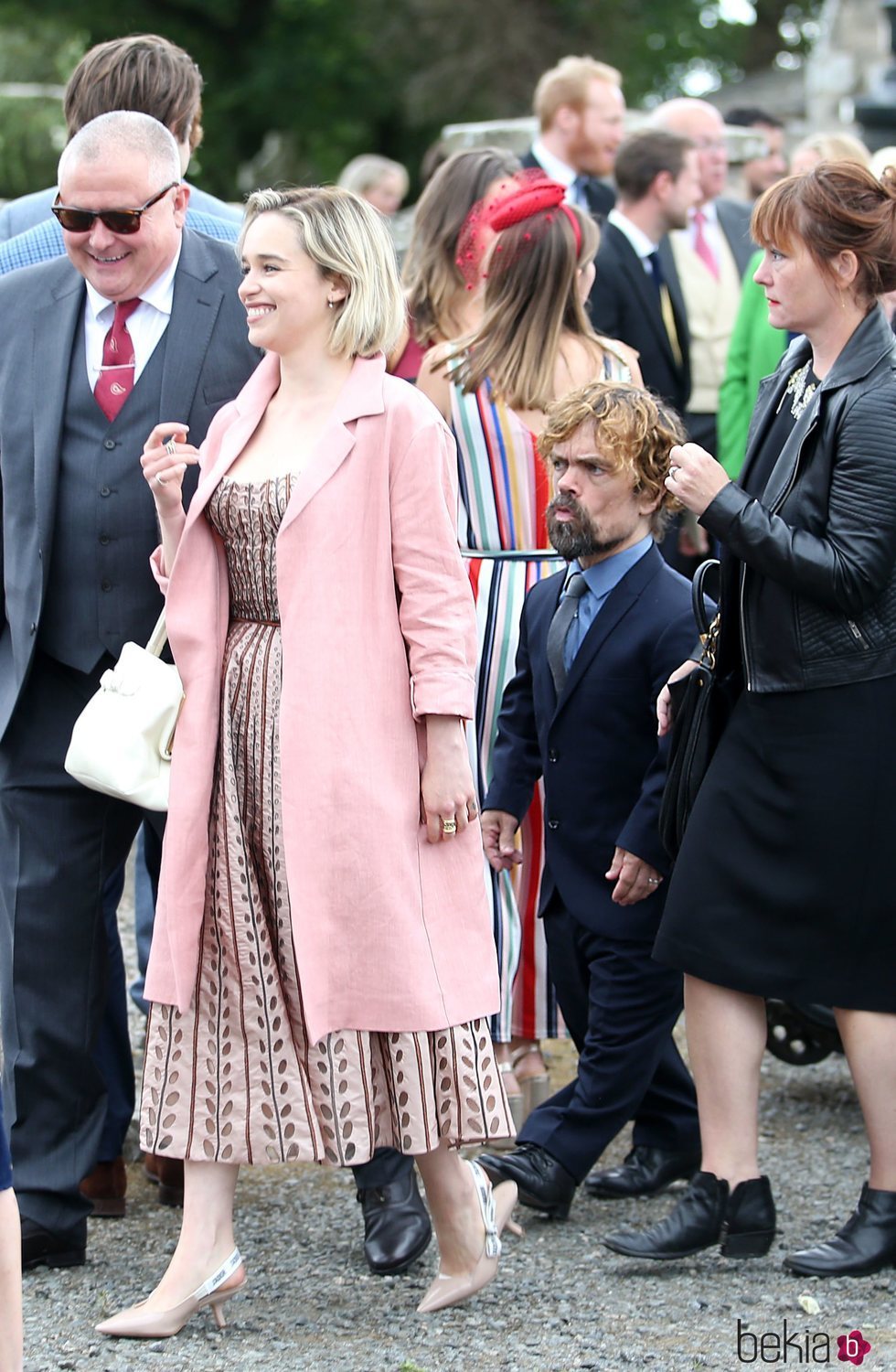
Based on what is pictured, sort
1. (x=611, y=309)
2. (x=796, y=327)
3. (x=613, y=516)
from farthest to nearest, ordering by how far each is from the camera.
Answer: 1. (x=611, y=309)
2. (x=613, y=516)
3. (x=796, y=327)

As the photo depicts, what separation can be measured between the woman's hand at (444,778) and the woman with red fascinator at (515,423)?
3.53ft

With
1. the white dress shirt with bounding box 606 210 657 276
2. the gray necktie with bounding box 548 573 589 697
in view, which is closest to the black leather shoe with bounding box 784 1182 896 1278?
the gray necktie with bounding box 548 573 589 697

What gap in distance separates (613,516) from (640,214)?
10.1 ft

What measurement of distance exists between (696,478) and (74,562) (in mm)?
1233

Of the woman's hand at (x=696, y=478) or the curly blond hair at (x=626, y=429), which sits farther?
the curly blond hair at (x=626, y=429)

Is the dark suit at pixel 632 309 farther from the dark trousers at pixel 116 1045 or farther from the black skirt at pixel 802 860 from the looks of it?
the black skirt at pixel 802 860

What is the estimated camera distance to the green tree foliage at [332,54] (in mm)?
31453

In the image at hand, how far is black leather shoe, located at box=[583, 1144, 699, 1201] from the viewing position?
4320mm

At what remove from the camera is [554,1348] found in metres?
3.52

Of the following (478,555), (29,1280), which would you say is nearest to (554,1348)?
(29,1280)

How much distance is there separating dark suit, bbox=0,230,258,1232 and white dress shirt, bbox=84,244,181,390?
23mm

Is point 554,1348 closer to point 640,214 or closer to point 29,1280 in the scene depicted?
point 29,1280

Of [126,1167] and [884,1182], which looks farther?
[126,1167]

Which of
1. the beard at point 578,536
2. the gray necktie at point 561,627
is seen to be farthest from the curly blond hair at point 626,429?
the gray necktie at point 561,627
